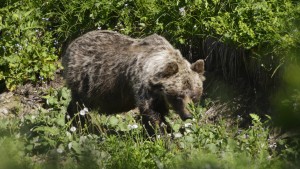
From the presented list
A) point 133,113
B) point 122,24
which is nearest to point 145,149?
point 133,113

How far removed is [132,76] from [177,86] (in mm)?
550

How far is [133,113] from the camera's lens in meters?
8.47

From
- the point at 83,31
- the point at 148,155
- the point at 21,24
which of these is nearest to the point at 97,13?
the point at 83,31

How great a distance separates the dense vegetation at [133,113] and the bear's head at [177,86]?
0.25m

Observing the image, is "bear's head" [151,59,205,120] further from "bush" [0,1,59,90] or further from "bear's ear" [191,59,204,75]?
"bush" [0,1,59,90]

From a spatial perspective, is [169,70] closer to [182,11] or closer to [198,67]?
[198,67]

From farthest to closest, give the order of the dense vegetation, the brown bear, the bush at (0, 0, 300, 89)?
the bush at (0, 0, 300, 89)
the brown bear
the dense vegetation

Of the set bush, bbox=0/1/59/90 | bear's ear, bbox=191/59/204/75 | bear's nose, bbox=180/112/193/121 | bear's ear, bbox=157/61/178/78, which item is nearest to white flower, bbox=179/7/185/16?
bear's ear, bbox=191/59/204/75

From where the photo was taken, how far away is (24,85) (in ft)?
30.8

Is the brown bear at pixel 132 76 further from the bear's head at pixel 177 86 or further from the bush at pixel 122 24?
the bush at pixel 122 24

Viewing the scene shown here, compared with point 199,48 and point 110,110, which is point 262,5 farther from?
point 110,110

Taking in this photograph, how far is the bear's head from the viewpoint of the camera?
6.69m

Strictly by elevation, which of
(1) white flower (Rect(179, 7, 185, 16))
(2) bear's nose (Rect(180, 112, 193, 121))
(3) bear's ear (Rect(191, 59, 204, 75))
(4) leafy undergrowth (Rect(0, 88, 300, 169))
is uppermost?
(1) white flower (Rect(179, 7, 185, 16))

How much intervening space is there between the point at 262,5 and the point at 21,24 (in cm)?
385
